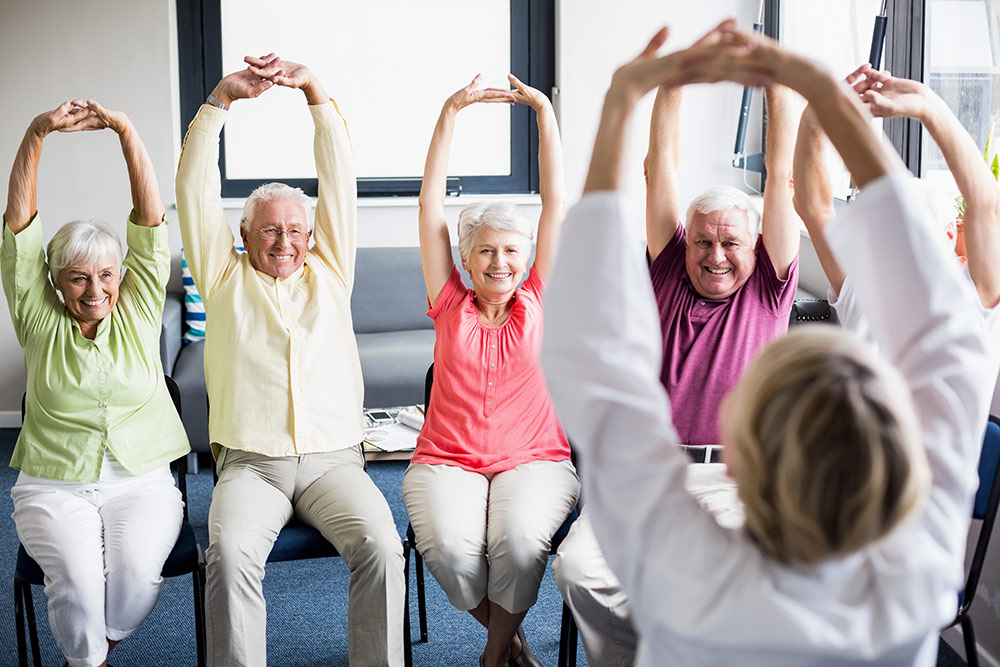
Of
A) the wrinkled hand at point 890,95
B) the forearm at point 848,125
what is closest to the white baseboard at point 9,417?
the wrinkled hand at point 890,95

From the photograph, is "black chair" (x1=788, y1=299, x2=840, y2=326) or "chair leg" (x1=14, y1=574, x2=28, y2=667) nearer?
"chair leg" (x1=14, y1=574, x2=28, y2=667)

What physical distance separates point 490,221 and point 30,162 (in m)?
1.16

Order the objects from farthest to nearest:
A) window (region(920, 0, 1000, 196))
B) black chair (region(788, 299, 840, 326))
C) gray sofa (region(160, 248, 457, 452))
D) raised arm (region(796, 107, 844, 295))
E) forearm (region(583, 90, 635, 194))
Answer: gray sofa (region(160, 248, 457, 452)) → window (region(920, 0, 1000, 196)) → black chair (region(788, 299, 840, 326)) → raised arm (region(796, 107, 844, 295)) → forearm (region(583, 90, 635, 194))

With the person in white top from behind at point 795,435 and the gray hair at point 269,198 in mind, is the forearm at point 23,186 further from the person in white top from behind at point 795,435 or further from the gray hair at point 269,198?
the person in white top from behind at point 795,435

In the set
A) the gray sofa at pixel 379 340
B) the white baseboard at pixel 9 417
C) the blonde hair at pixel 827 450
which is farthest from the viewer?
the white baseboard at pixel 9 417

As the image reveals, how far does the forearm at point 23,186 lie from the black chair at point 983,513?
229 centimetres

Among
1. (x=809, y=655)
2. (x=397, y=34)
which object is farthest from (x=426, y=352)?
(x=809, y=655)

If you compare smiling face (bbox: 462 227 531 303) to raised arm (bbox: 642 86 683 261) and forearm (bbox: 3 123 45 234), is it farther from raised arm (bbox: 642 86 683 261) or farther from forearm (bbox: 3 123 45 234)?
forearm (bbox: 3 123 45 234)

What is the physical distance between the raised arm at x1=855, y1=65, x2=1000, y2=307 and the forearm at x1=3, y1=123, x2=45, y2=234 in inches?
74.4

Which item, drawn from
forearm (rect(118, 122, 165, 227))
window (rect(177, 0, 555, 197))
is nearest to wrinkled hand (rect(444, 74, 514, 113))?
forearm (rect(118, 122, 165, 227))

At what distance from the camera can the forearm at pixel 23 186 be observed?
2.36m

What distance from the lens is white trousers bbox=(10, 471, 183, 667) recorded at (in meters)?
2.22

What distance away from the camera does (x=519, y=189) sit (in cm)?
536

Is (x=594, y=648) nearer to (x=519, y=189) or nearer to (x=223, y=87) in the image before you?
(x=223, y=87)
